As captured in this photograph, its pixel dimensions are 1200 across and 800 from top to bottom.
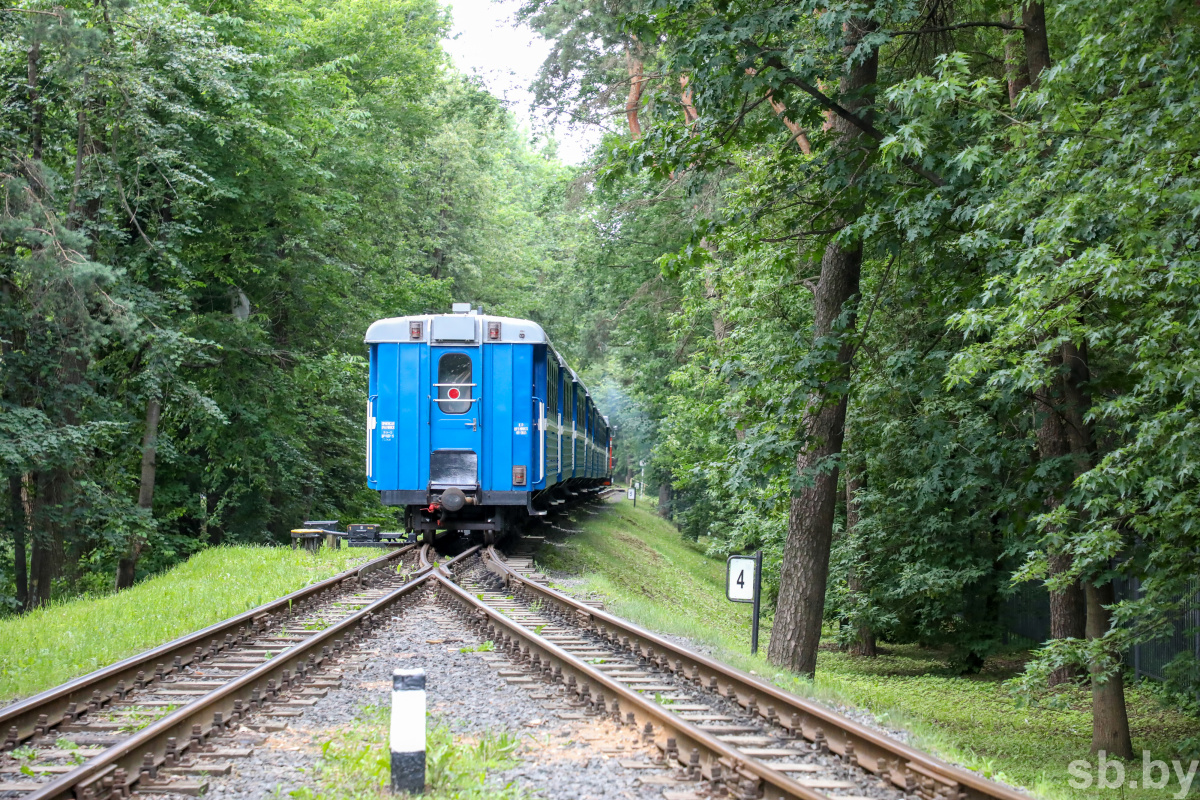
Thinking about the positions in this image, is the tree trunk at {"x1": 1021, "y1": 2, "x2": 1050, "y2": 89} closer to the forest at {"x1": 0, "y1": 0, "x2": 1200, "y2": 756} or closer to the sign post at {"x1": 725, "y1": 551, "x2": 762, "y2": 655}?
the forest at {"x1": 0, "y1": 0, "x2": 1200, "y2": 756}

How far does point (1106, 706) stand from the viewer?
32.7 feet

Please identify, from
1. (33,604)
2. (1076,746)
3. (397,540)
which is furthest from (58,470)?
(1076,746)

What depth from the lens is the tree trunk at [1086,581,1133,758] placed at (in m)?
9.87

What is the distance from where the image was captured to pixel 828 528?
10797 mm

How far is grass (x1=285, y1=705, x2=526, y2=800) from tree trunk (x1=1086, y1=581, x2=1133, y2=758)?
6.73 meters

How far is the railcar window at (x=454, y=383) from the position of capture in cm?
1530

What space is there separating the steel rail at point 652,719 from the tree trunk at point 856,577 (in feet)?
24.4

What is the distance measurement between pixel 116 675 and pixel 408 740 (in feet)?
9.59

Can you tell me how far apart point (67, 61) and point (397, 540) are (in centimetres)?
906

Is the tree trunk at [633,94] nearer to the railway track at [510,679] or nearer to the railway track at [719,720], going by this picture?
the railway track at [719,720]

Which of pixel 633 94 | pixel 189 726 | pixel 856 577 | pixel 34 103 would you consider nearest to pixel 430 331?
pixel 34 103

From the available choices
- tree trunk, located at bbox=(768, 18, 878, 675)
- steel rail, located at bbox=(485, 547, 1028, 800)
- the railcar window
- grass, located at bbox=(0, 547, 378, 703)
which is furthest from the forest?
the railcar window

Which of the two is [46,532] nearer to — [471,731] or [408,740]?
[471,731]

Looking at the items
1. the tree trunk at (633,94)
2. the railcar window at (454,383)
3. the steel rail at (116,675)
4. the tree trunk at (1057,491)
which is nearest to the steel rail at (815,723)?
the steel rail at (116,675)
